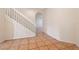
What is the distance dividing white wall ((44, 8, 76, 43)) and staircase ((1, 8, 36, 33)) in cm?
24

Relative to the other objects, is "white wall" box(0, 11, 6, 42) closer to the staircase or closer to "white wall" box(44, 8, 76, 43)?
the staircase

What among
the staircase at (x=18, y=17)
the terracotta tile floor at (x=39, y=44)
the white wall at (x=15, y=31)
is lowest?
the terracotta tile floor at (x=39, y=44)

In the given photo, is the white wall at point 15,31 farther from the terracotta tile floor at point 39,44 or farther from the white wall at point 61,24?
the white wall at point 61,24

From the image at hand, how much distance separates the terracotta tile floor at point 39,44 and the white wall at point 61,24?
9 cm

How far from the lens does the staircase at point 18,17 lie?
2066mm

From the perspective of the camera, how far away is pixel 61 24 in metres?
2.09

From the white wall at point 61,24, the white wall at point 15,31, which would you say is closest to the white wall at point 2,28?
the white wall at point 15,31

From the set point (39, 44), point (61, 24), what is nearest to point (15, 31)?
point (39, 44)

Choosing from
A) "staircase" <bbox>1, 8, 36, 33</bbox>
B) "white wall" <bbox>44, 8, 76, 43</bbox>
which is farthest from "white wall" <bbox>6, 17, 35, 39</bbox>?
"white wall" <bbox>44, 8, 76, 43</bbox>

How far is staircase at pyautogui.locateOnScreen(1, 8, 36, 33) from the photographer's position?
2.07 m

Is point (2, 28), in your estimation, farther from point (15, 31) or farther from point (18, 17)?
point (18, 17)

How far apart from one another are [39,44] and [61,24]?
506 mm
